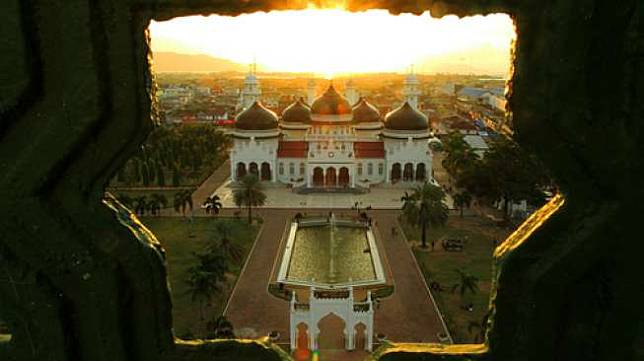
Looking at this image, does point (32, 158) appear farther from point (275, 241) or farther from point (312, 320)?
point (275, 241)

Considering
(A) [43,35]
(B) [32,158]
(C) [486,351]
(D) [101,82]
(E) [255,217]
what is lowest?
(E) [255,217]

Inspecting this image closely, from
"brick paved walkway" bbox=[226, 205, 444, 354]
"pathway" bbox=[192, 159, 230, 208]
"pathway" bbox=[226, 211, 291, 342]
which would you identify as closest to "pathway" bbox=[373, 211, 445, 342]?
"brick paved walkway" bbox=[226, 205, 444, 354]

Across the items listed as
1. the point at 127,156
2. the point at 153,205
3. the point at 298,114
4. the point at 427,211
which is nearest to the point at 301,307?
the point at 427,211

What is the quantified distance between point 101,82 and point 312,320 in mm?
12142

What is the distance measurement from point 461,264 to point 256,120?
18690 mm

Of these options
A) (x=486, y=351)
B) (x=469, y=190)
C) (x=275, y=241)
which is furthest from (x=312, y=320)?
(x=469, y=190)

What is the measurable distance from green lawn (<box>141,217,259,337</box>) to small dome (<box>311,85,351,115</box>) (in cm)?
1455

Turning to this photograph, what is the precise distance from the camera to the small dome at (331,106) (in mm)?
36812

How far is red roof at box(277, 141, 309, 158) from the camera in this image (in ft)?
110

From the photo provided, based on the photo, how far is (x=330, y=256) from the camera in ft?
65.9

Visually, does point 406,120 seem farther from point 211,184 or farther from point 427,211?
point 427,211

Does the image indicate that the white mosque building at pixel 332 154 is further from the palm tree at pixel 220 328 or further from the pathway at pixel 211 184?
the palm tree at pixel 220 328

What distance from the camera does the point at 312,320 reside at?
13.3 metres

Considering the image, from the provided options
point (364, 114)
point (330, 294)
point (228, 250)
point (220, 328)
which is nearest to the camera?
point (220, 328)
